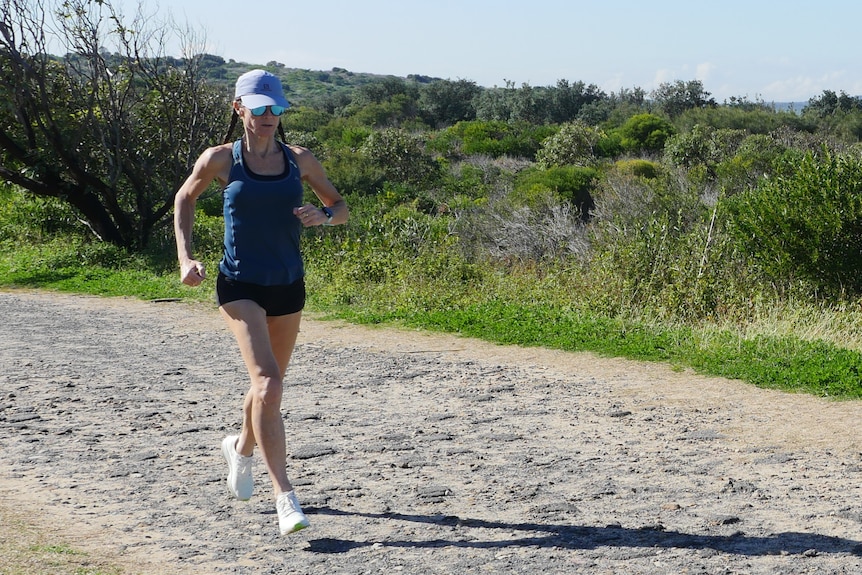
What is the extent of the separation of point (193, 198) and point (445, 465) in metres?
2.02

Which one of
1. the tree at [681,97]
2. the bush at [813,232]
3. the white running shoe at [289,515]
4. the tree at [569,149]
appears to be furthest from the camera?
the tree at [681,97]

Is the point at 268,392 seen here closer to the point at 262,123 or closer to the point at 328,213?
the point at 328,213

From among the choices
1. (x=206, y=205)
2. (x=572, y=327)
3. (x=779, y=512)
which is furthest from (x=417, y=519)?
(x=206, y=205)

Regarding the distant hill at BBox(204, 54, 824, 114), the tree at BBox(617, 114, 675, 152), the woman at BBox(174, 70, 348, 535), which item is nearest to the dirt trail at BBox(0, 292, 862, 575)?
the woman at BBox(174, 70, 348, 535)

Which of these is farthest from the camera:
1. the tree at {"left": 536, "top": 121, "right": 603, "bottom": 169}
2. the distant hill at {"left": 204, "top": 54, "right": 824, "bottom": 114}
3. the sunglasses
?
the distant hill at {"left": 204, "top": 54, "right": 824, "bottom": 114}

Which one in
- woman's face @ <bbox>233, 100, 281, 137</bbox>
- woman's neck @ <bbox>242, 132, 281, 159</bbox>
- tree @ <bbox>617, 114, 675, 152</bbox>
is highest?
tree @ <bbox>617, 114, 675, 152</bbox>

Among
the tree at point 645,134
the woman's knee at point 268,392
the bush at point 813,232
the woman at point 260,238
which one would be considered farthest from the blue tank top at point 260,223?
the tree at point 645,134

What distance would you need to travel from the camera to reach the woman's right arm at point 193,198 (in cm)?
425

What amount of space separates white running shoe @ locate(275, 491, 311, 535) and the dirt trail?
13 centimetres

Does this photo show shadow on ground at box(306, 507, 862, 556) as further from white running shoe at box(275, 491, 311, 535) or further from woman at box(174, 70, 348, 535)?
woman at box(174, 70, 348, 535)

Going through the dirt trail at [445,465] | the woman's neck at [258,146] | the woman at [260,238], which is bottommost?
the dirt trail at [445,465]

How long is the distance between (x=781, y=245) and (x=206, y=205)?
42.8ft

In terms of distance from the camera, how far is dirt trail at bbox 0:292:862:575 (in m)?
4.22

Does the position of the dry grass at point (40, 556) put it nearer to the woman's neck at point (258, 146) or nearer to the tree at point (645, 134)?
the woman's neck at point (258, 146)
